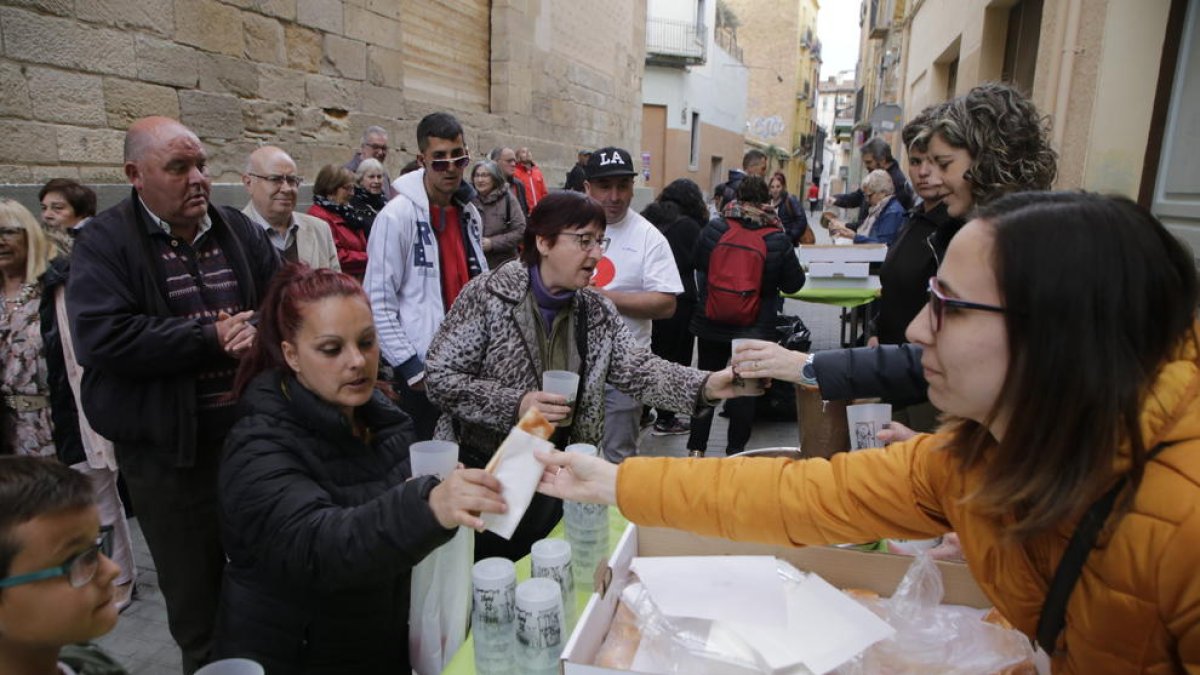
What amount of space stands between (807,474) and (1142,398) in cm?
67

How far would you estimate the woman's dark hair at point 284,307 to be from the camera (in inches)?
74.3

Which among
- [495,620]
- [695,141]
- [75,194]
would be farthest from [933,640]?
[695,141]

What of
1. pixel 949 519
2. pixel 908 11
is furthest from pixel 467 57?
pixel 949 519

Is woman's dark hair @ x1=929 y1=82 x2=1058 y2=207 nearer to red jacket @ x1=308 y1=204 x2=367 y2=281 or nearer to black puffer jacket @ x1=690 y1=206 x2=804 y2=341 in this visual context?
black puffer jacket @ x1=690 y1=206 x2=804 y2=341

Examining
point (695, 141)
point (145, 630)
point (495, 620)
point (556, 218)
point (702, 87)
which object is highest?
point (702, 87)

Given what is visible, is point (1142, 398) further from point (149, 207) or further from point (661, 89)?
point (661, 89)

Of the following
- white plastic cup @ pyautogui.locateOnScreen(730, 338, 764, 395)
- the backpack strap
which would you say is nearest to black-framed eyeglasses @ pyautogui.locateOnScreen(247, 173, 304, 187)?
white plastic cup @ pyautogui.locateOnScreen(730, 338, 764, 395)

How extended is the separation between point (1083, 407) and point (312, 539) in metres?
1.49

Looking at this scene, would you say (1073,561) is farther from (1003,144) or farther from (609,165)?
(609,165)

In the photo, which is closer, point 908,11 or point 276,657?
point 276,657

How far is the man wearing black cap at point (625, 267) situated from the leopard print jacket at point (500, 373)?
124cm

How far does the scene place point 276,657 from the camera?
5.69ft

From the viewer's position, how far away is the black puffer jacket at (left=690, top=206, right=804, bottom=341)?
4926 millimetres

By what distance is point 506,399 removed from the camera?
240 centimetres
